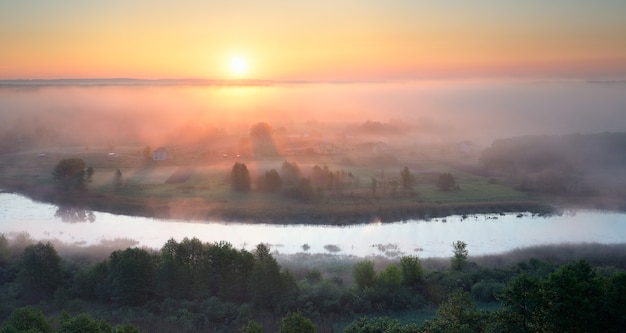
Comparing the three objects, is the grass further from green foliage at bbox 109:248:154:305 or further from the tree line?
green foliage at bbox 109:248:154:305

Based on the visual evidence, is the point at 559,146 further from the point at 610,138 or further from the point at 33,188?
the point at 33,188

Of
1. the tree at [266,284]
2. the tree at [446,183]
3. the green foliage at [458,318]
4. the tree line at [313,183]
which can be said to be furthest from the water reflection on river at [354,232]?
the green foliage at [458,318]

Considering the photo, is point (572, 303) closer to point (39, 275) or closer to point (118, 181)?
point (39, 275)

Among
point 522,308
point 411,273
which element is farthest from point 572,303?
point 411,273

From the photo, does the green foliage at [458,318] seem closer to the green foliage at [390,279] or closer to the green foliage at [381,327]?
the green foliage at [381,327]

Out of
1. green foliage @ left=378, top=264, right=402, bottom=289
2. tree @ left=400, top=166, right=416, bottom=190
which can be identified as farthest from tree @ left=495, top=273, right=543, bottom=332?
tree @ left=400, top=166, right=416, bottom=190

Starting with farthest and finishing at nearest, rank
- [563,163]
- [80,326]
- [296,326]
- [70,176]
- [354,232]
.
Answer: [563,163] < [70,176] < [354,232] < [296,326] < [80,326]
